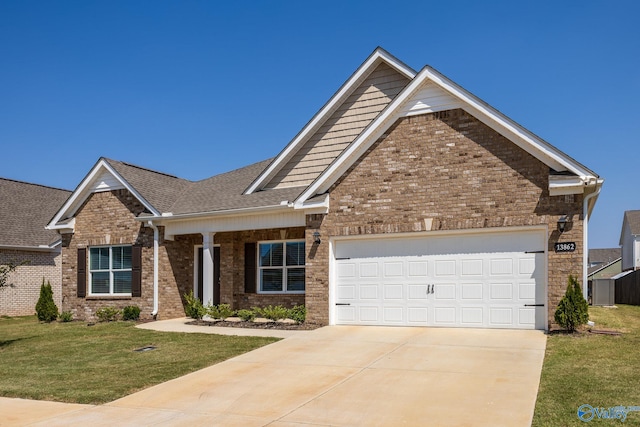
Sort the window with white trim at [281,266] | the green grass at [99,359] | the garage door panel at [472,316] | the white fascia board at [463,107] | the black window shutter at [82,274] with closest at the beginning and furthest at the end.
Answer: the green grass at [99,359] < the white fascia board at [463,107] < the garage door panel at [472,316] < the window with white trim at [281,266] < the black window shutter at [82,274]

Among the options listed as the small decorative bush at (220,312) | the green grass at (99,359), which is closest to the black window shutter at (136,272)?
the green grass at (99,359)

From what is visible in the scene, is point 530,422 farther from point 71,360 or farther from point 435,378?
point 71,360

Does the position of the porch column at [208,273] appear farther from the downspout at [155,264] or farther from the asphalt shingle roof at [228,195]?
the downspout at [155,264]

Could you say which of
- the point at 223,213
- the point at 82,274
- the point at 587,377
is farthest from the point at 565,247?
the point at 82,274

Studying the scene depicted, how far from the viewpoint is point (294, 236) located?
60.0 ft

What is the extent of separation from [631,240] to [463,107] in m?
38.5

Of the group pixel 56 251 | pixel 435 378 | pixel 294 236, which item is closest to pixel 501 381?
pixel 435 378

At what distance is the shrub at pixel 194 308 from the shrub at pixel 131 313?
1.62 metres

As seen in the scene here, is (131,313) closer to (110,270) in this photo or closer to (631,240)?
(110,270)

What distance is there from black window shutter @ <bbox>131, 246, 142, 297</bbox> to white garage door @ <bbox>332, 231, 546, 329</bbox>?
7.38m

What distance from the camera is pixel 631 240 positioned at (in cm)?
4644

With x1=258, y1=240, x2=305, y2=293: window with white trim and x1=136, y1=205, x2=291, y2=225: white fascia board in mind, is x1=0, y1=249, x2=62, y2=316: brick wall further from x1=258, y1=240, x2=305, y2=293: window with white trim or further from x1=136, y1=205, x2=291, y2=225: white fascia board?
x1=258, y1=240, x2=305, y2=293: window with white trim

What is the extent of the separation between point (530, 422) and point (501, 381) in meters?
1.95

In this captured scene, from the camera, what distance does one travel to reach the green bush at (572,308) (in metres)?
12.6
